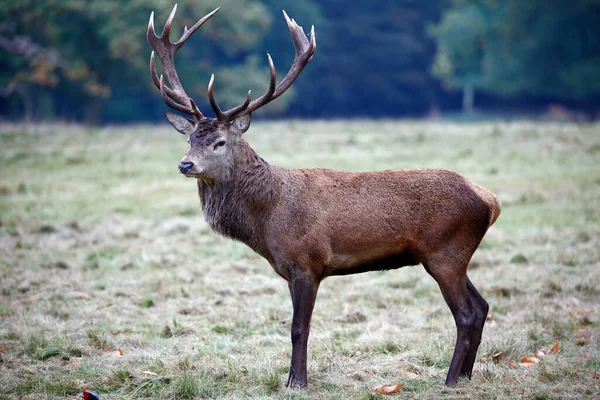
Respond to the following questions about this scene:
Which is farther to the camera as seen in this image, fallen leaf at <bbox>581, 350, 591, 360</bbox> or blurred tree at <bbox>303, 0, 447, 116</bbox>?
blurred tree at <bbox>303, 0, 447, 116</bbox>

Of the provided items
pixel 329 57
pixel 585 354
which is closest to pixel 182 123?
pixel 585 354

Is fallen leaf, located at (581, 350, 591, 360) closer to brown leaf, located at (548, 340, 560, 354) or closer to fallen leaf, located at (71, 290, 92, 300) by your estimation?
brown leaf, located at (548, 340, 560, 354)

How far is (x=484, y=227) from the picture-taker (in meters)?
6.26

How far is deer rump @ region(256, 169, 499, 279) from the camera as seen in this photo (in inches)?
243

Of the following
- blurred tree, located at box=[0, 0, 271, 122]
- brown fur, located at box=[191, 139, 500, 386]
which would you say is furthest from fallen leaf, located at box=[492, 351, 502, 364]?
blurred tree, located at box=[0, 0, 271, 122]

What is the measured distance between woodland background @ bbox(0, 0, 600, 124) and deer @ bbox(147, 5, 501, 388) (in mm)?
29293

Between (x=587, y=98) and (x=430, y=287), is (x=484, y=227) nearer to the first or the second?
(x=430, y=287)

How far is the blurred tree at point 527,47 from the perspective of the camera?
152 feet

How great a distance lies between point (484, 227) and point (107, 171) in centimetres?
1396

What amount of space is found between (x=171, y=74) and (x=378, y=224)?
2548 millimetres

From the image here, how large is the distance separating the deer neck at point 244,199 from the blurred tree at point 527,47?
43.0 metres

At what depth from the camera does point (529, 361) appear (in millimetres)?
6570

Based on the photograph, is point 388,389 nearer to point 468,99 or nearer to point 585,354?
point 585,354

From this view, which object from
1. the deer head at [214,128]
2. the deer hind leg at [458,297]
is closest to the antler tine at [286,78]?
the deer head at [214,128]
